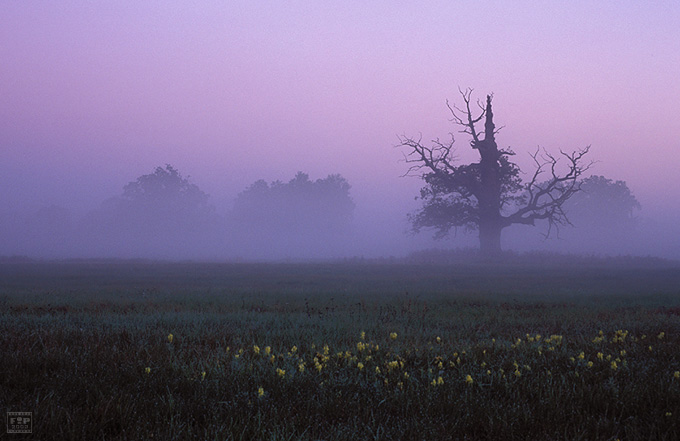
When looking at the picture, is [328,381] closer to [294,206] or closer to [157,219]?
[157,219]

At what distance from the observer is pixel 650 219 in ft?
495

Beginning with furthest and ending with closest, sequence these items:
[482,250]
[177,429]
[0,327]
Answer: [482,250]
[0,327]
[177,429]

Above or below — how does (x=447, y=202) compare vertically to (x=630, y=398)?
above

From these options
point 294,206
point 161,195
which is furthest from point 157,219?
point 294,206

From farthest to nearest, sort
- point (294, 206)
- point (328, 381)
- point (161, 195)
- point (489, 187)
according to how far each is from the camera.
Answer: point (294, 206) < point (161, 195) < point (489, 187) < point (328, 381)

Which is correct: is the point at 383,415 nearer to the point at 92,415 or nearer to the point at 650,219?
the point at 92,415

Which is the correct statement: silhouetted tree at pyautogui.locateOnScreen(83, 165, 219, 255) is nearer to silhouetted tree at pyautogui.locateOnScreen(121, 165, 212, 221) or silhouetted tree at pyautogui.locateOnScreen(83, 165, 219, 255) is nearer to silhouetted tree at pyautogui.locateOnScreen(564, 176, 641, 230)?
silhouetted tree at pyautogui.locateOnScreen(121, 165, 212, 221)

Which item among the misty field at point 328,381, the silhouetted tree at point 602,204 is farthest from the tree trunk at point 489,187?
the silhouetted tree at point 602,204

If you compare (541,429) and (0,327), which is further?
(0,327)

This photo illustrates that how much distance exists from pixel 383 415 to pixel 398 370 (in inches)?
57.5

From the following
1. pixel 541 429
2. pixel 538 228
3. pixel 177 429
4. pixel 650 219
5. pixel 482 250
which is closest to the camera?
pixel 177 429

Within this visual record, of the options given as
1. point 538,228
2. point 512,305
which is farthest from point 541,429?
point 538,228

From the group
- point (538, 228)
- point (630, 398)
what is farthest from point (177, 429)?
point (538, 228)

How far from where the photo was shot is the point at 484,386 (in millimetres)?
5148
